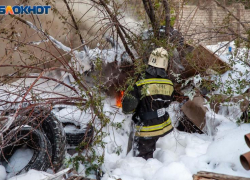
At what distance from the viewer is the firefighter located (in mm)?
3998

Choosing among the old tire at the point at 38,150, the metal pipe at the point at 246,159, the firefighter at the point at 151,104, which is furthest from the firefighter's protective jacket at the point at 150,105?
the metal pipe at the point at 246,159

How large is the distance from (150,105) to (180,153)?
87 cm

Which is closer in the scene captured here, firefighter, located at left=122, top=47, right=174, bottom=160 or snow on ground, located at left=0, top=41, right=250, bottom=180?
snow on ground, located at left=0, top=41, right=250, bottom=180

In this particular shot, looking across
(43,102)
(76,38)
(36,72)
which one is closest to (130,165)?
(43,102)

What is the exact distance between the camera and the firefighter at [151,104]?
4.00m

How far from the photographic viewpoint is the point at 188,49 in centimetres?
505

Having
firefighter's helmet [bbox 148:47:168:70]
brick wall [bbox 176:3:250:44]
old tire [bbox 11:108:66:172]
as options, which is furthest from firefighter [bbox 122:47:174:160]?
old tire [bbox 11:108:66:172]

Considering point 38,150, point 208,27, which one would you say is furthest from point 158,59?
point 38,150

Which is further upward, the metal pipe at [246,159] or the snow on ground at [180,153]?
the metal pipe at [246,159]

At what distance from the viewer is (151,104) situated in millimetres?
4020

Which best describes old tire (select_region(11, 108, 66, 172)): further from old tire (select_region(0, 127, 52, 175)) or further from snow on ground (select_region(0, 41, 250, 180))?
snow on ground (select_region(0, 41, 250, 180))

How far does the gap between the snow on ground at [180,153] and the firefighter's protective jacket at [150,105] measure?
0.78ft

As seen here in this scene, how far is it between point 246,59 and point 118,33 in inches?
80.6

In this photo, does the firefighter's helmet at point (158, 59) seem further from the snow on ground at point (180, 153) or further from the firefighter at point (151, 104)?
the snow on ground at point (180, 153)
